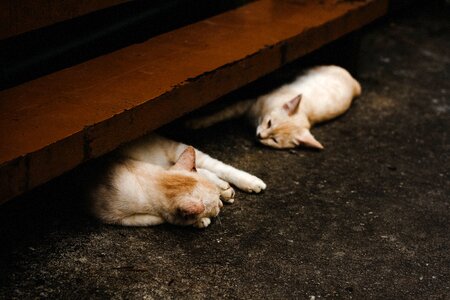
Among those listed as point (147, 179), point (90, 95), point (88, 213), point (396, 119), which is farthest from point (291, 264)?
point (396, 119)

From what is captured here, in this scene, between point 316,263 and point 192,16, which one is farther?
point 192,16

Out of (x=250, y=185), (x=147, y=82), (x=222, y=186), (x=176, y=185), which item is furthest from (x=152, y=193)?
(x=250, y=185)

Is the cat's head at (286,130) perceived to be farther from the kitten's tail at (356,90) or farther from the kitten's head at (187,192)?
the kitten's head at (187,192)

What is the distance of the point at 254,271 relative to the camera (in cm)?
287

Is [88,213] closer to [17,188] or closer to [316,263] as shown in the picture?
[17,188]

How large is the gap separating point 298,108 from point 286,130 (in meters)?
0.25

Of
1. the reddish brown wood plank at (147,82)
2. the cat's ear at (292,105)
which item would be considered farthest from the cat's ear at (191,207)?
the cat's ear at (292,105)

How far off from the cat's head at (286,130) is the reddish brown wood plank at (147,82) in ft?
1.24

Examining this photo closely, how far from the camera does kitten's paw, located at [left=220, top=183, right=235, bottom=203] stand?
3295 mm

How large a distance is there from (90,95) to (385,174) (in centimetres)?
206

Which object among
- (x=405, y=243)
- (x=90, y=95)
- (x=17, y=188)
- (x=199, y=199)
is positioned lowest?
(x=405, y=243)

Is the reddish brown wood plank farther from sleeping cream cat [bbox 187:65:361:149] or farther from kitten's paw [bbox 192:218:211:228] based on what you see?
kitten's paw [bbox 192:218:211:228]

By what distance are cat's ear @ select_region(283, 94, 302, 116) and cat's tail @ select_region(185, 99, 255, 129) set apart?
0.36 metres

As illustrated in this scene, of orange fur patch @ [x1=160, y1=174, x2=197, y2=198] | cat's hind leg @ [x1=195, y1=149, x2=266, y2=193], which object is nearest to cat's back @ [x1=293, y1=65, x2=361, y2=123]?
cat's hind leg @ [x1=195, y1=149, x2=266, y2=193]
